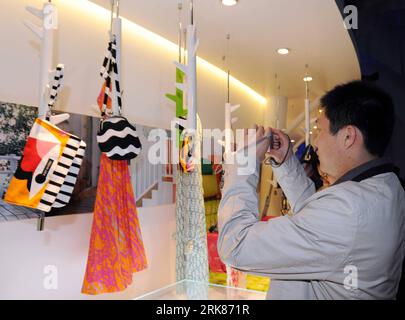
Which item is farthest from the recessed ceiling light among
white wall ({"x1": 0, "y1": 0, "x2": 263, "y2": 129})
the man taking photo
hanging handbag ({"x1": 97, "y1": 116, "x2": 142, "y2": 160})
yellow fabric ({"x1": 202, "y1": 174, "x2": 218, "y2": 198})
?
the man taking photo

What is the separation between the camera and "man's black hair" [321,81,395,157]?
2.71 feet

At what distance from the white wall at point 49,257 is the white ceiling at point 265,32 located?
1.21 meters

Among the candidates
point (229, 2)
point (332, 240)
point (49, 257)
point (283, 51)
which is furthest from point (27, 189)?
point (283, 51)

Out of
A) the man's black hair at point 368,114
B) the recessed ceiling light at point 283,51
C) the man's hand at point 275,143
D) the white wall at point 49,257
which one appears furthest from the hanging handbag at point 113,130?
the recessed ceiling light at point 283,51

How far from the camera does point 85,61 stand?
1.93 metres

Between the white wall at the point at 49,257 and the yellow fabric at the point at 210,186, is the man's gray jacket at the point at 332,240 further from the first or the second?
the yellow fabric at the point at 210,186

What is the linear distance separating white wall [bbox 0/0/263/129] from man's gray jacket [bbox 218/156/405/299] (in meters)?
1.26

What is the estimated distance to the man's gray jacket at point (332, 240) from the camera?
0.72m

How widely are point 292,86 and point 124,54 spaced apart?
7.55 feet

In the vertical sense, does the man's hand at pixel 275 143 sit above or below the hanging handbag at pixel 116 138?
below

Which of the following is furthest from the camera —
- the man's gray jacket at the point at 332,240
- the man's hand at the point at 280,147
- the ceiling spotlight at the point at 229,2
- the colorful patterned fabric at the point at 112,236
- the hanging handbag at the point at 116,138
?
the ceiling spotlight at the point at 229,2

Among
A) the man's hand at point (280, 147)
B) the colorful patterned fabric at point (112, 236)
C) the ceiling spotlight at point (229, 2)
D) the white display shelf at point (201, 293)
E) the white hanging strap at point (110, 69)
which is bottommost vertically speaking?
the white display shelf at point (201, 293)

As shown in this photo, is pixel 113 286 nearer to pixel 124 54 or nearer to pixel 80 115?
pixel 80 115

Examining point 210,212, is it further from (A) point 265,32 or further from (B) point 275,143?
(B) point 275,143
